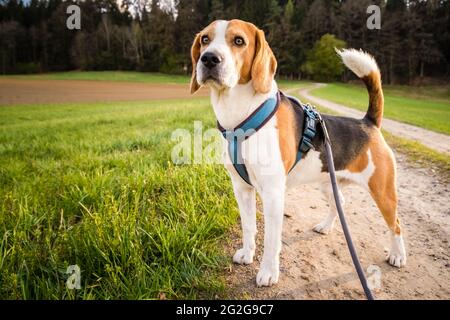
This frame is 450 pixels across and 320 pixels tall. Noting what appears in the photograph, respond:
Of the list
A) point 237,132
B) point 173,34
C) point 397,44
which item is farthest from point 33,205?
point 173,34

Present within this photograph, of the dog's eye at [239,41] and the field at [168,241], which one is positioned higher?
the dog's eye at [239,41]

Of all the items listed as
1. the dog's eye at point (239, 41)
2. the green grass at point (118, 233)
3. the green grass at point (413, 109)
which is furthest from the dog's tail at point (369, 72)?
the green grass at point (413, 109)

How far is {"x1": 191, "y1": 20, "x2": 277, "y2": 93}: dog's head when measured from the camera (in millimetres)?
2383

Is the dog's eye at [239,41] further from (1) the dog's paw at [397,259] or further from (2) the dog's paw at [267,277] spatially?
(1) the dog's paw at [397,259]

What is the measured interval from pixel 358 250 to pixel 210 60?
2.47 meters

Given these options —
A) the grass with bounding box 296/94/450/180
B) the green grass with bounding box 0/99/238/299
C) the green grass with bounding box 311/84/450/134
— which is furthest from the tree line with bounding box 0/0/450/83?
the green grass with bounding box 0/99/238/299

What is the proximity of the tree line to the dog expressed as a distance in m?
63.4

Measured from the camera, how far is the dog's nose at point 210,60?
237 centimetres

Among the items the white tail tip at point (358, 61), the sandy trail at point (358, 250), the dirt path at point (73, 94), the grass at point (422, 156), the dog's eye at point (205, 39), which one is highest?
the dirt path at point (73, 94)

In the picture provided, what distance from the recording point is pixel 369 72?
10.1 feet

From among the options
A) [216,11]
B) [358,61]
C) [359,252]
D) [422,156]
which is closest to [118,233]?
[359,252]

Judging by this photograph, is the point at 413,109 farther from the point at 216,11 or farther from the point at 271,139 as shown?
the point at 216,11
